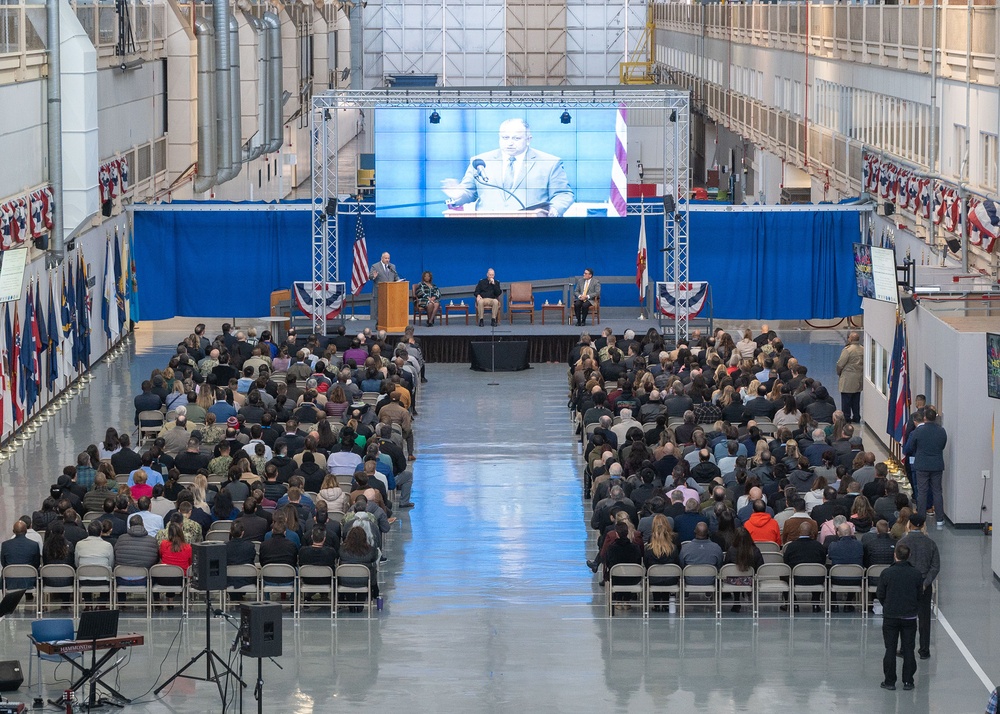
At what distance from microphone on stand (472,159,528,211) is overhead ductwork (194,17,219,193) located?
277 inches

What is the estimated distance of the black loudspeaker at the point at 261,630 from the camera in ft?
43.8

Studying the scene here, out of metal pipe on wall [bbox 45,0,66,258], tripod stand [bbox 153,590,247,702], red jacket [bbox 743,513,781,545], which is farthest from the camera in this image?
metal pipe on wall [bbox 45,0,66,258]

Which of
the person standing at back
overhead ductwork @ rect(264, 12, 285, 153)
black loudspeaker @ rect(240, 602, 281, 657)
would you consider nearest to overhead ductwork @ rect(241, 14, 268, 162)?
overhead ductwork @ rect(264, 12, 285, 153)

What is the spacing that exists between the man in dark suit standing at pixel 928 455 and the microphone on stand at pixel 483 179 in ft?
49.9

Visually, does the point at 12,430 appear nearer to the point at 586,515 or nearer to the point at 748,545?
the point at 586,515

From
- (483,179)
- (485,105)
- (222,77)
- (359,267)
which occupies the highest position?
(222,77)

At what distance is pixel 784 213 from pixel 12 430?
17383mm

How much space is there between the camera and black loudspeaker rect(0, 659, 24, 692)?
1462 cm

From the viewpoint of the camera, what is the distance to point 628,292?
1452 inches

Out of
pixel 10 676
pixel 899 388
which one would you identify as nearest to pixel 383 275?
pixel 899 388

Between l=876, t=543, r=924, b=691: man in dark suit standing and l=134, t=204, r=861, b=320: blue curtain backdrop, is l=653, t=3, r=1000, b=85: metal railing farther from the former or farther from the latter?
l=876, t=543, r=924, b=691: man in dark suit standing

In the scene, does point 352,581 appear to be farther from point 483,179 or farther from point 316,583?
point 483,179

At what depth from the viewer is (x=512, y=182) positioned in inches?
1355

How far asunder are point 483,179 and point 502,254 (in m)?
2.53
